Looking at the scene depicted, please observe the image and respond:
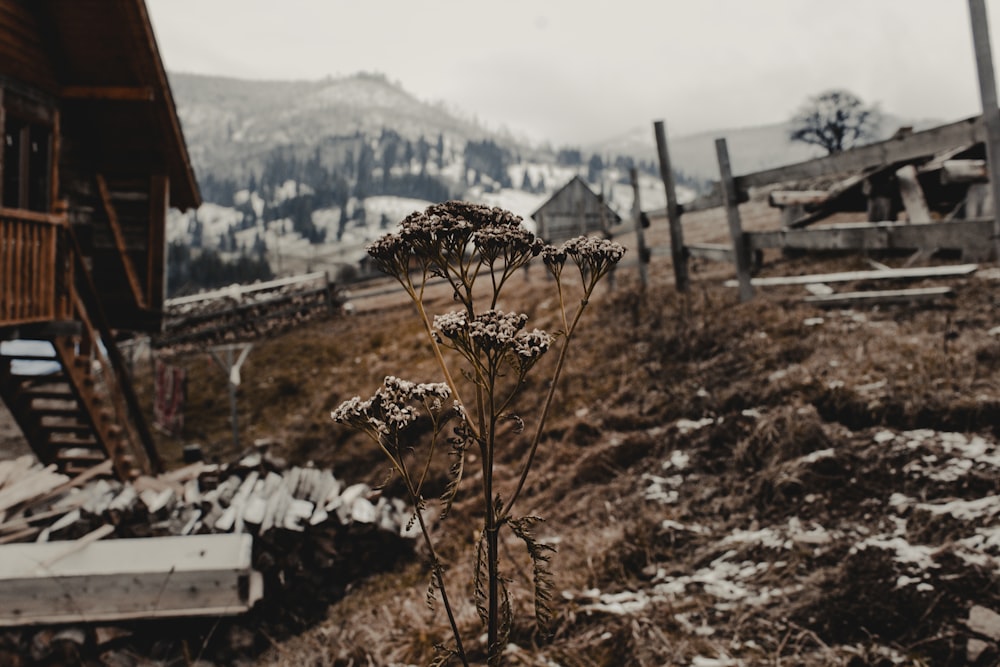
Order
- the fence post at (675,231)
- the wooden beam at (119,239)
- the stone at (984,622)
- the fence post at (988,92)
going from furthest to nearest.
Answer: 1. the wooden beam at (119,239)
2. the fence post at (675,231)
3. the fence post at (988,92)
4. the stone at (984,622)

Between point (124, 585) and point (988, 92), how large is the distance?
7971 millimetres

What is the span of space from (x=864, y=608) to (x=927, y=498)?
3.55 feet

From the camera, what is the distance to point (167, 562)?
5.06 meters

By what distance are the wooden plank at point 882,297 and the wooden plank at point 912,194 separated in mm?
1814

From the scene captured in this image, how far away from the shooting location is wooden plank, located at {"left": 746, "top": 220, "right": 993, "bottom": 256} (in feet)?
16.6

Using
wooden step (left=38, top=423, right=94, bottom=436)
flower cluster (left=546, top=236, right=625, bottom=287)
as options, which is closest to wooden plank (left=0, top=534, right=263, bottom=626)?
wooden step (left=38, top=423, right=94, bottom=436)

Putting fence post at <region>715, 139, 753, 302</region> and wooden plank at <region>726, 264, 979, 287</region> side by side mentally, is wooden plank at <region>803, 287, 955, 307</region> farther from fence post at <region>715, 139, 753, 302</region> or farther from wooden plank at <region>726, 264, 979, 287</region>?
fence post at <region>715, 139, 753, 302</region>

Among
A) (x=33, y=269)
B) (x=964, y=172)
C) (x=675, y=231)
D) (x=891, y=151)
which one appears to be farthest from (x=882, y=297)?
(x=33, y=269)

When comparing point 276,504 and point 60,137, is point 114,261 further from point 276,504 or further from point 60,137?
point 276,504

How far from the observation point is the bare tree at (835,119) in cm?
4550

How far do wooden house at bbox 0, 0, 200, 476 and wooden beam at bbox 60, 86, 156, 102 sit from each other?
16 mm

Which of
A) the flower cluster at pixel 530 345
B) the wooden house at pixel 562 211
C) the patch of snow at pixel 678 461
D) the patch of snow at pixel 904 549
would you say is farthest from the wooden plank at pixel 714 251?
the wooden house at pixel 562 211

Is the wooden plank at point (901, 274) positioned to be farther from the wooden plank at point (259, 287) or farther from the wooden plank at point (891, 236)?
the wooden plank at point (259, 287)

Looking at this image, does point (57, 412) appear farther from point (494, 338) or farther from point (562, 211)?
point (562, 211)
